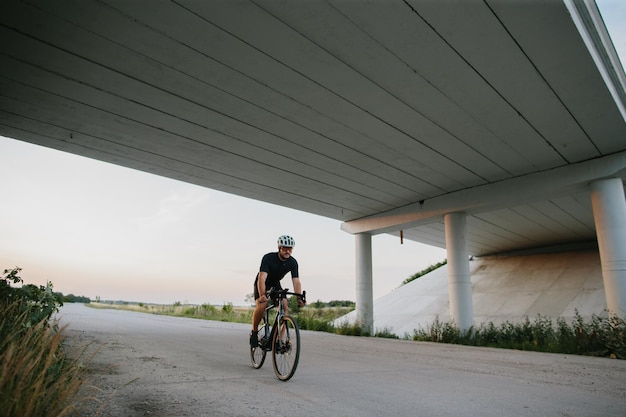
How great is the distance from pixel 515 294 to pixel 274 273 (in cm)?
1820

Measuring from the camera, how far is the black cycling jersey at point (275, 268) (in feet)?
18.8

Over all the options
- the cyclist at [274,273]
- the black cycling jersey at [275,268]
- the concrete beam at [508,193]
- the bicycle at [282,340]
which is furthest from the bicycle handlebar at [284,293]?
the concrete beam at [508,193]

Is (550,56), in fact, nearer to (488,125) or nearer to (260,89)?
(488,125)

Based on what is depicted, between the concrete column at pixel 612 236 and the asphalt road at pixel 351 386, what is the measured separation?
3.12 meters

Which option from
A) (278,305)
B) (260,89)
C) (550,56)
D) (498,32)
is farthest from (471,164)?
(278,305)

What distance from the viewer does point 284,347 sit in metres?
5.12

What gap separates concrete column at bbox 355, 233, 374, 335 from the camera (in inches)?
615

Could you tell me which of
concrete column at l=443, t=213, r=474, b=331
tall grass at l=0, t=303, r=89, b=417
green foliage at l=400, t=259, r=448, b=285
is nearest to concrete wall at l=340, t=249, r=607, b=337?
green foliage at l=400, t=259, r=448, b=285

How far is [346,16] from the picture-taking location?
592 centimetres

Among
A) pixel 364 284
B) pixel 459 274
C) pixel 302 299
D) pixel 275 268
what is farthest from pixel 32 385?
pixel 364 284

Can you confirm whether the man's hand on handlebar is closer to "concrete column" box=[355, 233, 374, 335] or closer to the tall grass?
the tall grass

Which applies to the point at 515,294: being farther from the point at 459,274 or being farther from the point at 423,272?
the point at 423,272

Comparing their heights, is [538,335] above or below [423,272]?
below

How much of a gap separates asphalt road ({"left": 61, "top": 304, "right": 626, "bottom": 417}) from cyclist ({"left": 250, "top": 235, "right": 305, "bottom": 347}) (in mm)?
866
